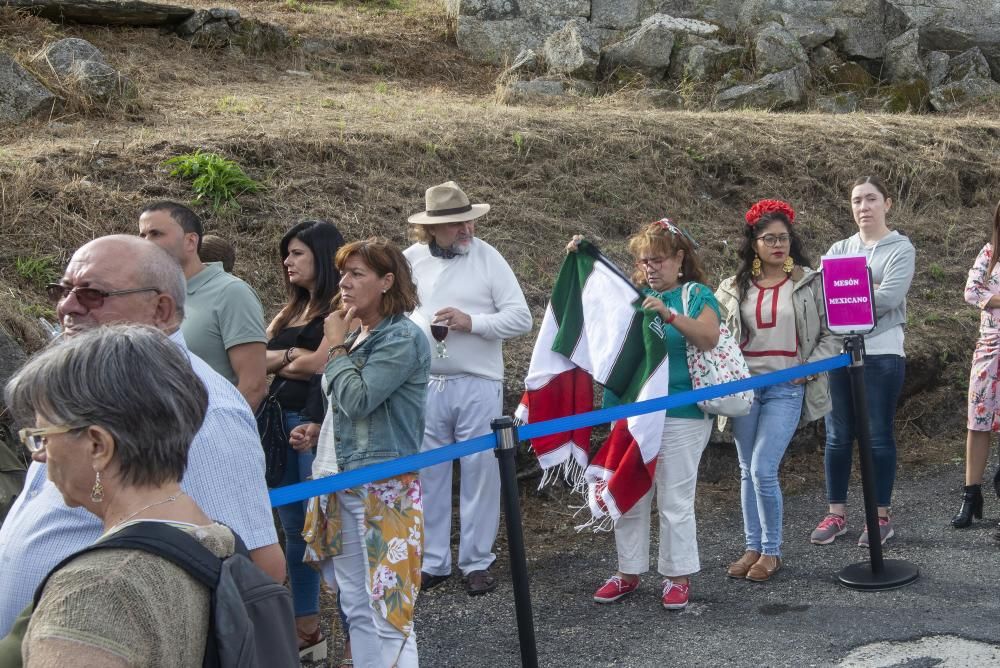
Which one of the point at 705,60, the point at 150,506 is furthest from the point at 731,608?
the point at 705,60

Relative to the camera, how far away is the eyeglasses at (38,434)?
201cm

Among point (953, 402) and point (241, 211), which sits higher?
point (241, 211)

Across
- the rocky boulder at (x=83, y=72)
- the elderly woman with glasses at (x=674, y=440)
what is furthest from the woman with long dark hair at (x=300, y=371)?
the rocky boulder at (x=83, y=72)

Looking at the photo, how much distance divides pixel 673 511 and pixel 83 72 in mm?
6665

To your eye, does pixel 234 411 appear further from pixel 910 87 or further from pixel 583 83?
pixel 910 87

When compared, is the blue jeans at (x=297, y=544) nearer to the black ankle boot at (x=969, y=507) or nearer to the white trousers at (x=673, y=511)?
the white trousers at (x=673, y=511)

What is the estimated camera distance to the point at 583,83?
12.4 m

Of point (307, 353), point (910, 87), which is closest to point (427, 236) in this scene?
point (307, 353)

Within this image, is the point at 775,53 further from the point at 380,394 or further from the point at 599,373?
the point at 380,394

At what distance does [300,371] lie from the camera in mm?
4719

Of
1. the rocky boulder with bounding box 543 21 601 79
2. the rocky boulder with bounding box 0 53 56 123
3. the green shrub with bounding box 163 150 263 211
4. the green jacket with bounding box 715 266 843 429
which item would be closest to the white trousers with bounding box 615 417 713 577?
the green jacket with bounding box 715 266 843 429

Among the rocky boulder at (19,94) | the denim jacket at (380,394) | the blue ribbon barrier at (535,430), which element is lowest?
the blue ribbon barrier at (535,430)

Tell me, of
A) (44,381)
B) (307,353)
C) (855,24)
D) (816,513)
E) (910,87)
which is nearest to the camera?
(44,381)

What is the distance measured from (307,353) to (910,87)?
10.9 meters
